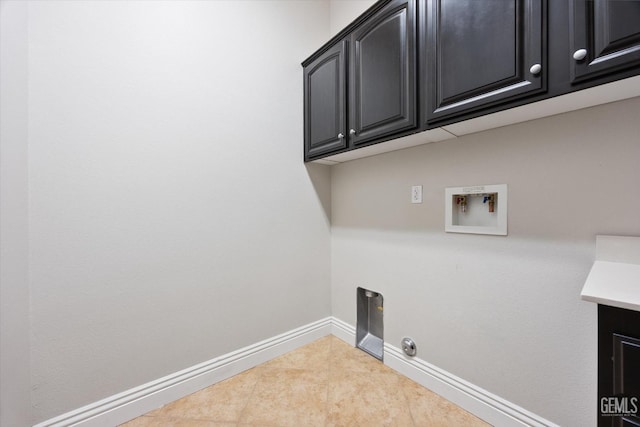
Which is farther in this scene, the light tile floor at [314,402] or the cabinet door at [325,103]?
the cabinet door at [325,103]

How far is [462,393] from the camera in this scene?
4.33ft

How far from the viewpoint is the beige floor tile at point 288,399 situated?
4.14ft

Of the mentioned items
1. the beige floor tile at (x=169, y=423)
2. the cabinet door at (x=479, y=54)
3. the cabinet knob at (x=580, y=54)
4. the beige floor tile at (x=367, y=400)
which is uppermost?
the cabinet door at (x=479, y=54)

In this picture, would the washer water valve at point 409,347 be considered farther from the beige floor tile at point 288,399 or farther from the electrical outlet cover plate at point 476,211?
the electrical outlet cover plate at point 476,211

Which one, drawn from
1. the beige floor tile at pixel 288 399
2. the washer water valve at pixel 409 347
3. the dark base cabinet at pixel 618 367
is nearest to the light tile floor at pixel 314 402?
the beige floor tile at pixel 288 399

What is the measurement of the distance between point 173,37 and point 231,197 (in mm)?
939

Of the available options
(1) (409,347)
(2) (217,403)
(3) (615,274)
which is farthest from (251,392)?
(3) (615,274)

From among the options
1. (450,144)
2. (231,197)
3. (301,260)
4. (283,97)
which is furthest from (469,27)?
(301,260)

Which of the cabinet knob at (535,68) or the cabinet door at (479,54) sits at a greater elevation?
the cabinet door at (479,54)

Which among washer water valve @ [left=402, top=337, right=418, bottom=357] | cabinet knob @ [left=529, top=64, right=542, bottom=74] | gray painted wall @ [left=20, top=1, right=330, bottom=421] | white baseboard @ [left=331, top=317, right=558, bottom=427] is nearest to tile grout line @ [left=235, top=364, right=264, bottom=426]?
gray painted wall @ [left=20, top=1, right=330, bottom=421]

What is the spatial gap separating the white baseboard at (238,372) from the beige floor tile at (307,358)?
52mm

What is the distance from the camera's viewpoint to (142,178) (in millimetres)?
1325

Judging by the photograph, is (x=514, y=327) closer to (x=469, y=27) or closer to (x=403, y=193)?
(x=403, y=193)

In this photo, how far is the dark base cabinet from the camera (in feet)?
2.10
